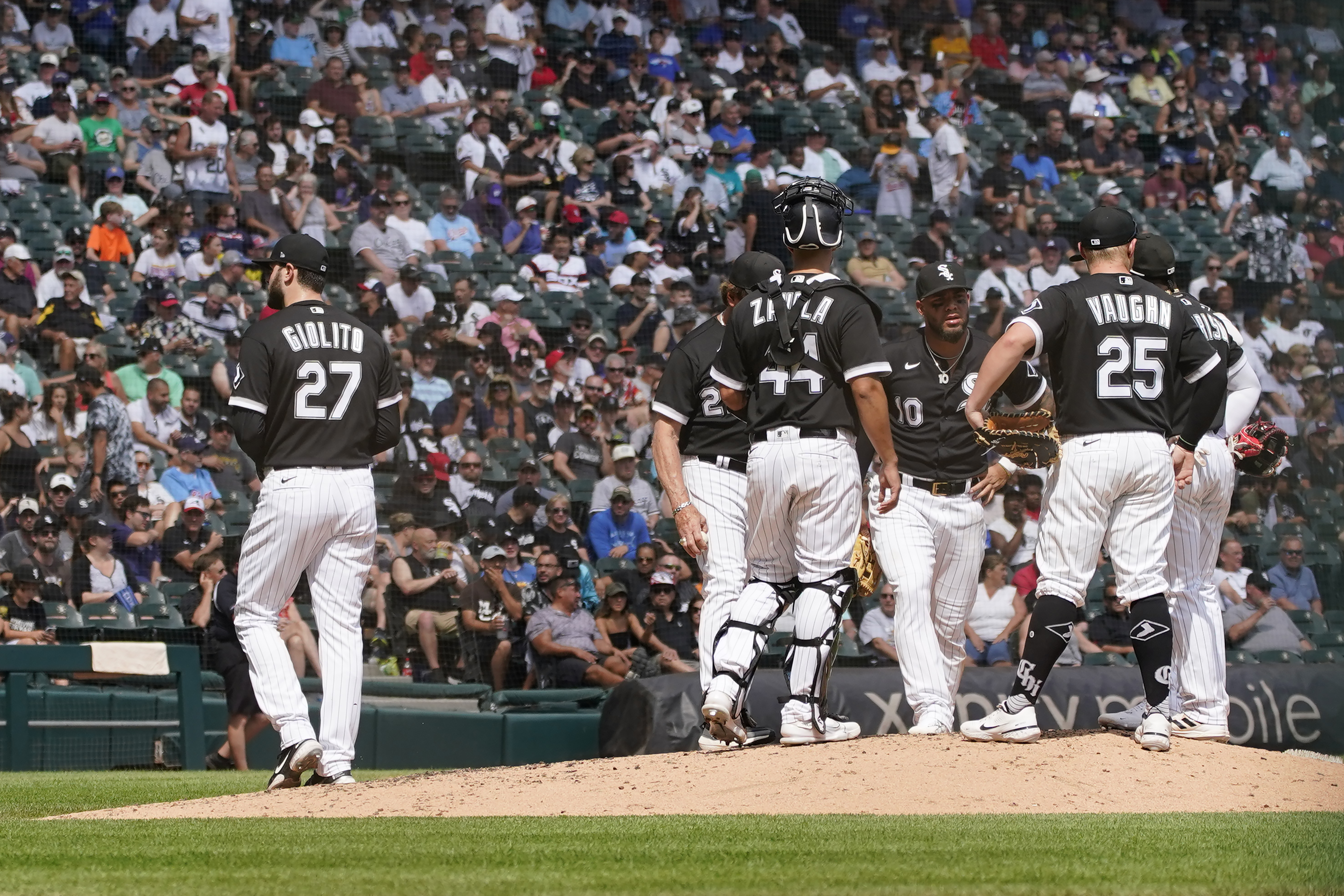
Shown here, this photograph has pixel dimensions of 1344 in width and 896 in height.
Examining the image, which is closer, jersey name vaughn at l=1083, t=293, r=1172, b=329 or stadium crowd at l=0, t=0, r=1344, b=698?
jersey name vaughn at l=1083, t=293, r=1172, b=329

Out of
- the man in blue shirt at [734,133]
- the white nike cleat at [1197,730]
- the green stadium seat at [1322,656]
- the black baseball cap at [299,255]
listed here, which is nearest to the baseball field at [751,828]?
the white nike cleat at [1197,730]

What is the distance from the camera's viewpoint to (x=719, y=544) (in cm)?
684

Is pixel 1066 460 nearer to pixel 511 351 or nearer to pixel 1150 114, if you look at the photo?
pixel 511 351

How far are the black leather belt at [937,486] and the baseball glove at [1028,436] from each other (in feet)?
1.46

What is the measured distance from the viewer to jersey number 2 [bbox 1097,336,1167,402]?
6.07 meters

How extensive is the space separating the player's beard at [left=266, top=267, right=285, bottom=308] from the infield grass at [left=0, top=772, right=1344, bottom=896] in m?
2.17

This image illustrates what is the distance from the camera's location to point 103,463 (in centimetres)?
1173

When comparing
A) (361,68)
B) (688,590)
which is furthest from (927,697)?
(361,68)

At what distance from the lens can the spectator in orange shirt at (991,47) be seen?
19719mm

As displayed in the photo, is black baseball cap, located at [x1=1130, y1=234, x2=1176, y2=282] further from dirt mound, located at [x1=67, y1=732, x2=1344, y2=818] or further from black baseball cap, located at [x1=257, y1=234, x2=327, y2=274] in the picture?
black baseball cap, located at [x1=257, y1=234, x2=327, y2=274]

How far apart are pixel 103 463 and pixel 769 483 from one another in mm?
7261

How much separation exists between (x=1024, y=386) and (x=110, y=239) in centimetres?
967

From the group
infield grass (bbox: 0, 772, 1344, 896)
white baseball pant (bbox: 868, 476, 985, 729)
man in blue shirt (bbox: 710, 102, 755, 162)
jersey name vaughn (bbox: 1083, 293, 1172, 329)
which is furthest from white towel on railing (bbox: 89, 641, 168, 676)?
man in blue shirt (bbox: 710, 102, 755, 162)

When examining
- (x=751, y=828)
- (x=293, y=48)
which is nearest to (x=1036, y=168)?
(x=293, y=48)
